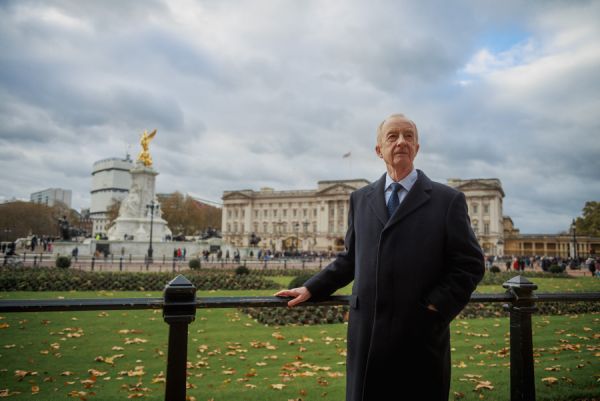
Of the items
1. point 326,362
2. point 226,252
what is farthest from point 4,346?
point 226,252

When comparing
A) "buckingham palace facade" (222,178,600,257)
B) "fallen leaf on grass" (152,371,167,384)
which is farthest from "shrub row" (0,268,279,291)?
"buckingham palace facade" (222,178,600,257)

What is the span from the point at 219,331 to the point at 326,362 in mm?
2968

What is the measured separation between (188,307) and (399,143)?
1.67 metres

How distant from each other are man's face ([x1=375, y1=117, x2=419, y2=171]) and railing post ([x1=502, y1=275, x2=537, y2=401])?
1481 millimetres

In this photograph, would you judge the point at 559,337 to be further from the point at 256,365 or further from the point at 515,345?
the point at 256,365

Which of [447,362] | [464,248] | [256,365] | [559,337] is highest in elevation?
[464,248]

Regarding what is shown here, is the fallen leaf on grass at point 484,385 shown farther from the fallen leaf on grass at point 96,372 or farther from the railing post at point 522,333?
the fallen leaf on grass at point 96,372

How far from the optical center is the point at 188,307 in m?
2.65

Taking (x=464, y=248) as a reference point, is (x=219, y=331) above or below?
below

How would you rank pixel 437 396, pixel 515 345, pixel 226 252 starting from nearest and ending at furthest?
1. pixel 437 396
2. pixel 515 345
3. pixel 226 252

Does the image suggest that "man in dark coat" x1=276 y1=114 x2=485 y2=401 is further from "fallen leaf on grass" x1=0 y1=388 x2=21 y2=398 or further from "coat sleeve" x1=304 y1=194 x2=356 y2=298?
"fallen leaf on grass" x1=0 y1=388 x2=21 y2=398

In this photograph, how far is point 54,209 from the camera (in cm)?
9231

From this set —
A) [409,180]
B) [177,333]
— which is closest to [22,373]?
[177,333]

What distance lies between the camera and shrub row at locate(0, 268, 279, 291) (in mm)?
14578
